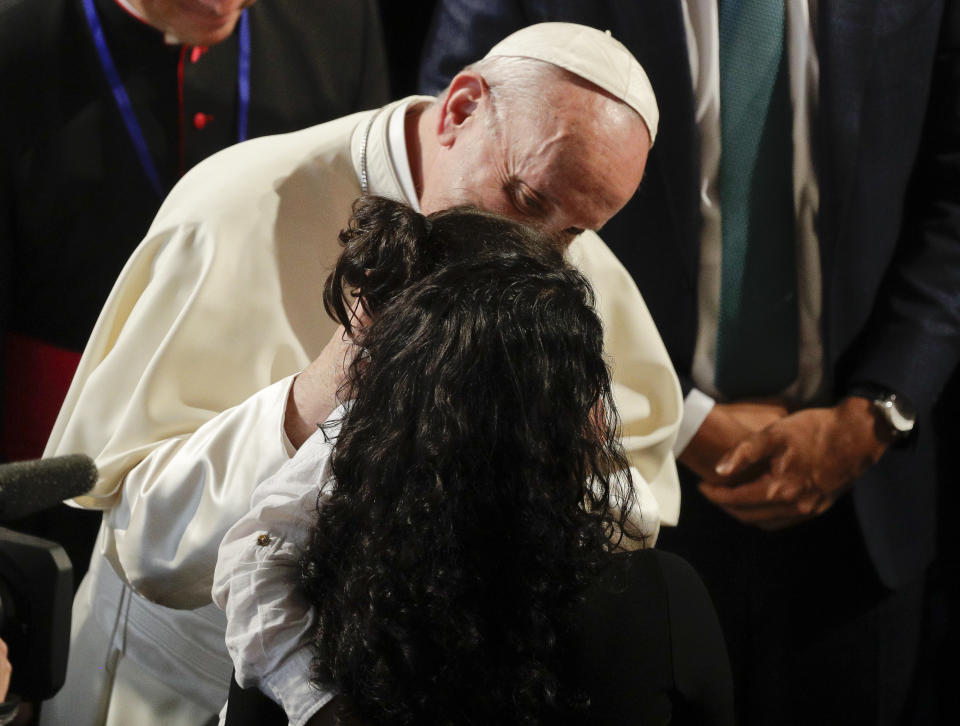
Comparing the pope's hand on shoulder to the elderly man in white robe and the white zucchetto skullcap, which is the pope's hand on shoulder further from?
the white zucchetto skullcap

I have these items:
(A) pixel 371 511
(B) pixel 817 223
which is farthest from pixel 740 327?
(A) pixel 371 511

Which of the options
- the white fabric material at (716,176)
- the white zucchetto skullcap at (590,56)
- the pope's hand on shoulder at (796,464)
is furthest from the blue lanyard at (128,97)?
the pope's hand on shoulder at (796,464)

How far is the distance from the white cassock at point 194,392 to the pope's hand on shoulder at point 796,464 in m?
0.32

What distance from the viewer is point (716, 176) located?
1.64 meters

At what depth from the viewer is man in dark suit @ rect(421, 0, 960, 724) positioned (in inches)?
63.1

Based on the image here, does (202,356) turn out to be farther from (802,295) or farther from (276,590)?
(802,295)

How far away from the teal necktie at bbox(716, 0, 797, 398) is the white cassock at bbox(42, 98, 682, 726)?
274 millimetres

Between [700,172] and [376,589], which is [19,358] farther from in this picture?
[700,172]

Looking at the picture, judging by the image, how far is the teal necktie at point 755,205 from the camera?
1.61m

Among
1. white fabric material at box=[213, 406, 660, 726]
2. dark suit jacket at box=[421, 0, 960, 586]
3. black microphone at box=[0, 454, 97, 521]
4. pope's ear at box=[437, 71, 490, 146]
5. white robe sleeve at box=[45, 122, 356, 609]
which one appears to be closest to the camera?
black microphone at box=[0, 454, 97, 521]

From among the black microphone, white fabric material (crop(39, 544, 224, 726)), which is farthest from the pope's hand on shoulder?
the black microphone

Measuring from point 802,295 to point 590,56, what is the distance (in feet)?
1.95

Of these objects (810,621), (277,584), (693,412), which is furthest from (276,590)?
(810,621)

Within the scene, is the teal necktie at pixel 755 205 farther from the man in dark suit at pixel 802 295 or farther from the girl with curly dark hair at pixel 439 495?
the girl with curly dark hair at pixel 439 495
